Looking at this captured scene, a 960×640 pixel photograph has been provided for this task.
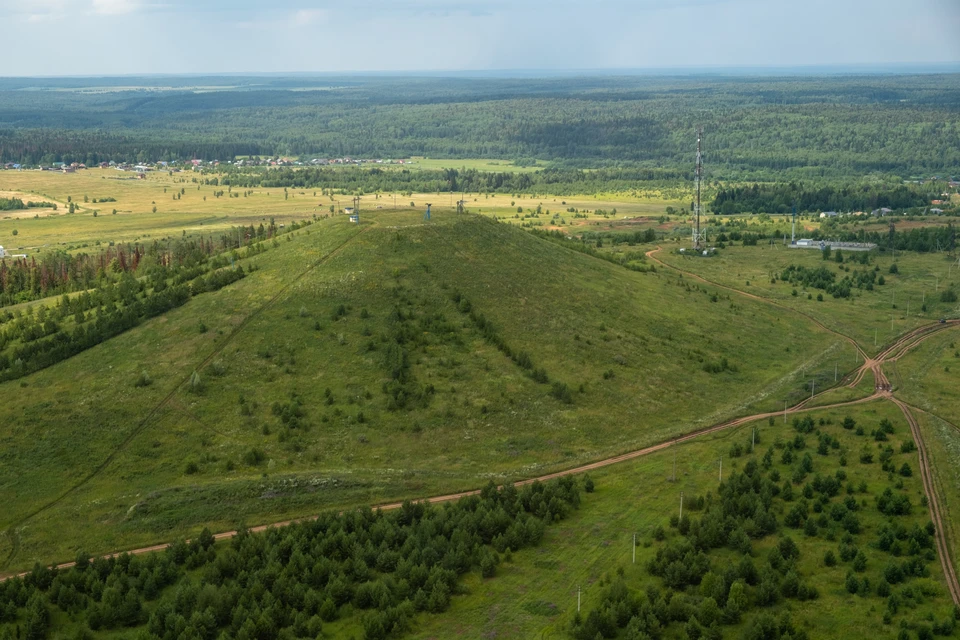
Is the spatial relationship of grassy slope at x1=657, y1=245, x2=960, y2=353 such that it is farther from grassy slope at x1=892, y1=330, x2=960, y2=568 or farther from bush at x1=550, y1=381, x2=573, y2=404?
bush at x1=550, y1=381, x2=573, y2=404

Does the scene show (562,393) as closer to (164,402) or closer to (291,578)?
(164,402)

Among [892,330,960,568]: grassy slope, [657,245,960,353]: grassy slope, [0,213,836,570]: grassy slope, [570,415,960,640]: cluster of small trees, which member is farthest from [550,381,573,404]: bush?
[657,245,960,353]: grassy slope

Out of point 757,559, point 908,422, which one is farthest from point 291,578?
point 908,422

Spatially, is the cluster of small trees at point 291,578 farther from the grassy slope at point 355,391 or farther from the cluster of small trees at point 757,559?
the cluster of small trees at point 757,559

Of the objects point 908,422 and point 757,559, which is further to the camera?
point 908,422

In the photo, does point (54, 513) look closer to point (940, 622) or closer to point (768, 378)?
point (940, 622)

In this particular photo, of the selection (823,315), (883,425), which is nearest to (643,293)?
(823,315)
